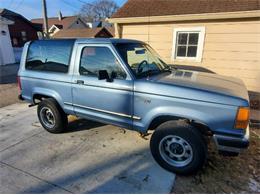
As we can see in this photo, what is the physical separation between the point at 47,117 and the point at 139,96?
238 centimetres

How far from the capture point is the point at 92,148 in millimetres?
3723

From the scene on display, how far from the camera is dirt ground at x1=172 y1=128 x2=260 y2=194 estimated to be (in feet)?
8.89

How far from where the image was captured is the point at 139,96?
3027mm

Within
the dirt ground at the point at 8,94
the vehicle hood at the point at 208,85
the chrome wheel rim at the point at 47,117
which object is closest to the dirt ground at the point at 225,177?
→ the vehicle hood at the point at 208,85

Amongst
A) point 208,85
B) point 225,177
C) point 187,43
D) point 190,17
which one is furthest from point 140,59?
point 187,43

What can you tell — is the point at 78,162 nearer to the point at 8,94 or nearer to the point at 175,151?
the point at 175,151

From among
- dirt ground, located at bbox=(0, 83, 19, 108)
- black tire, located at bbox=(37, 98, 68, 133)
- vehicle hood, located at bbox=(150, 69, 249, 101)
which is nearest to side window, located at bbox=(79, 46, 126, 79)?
vehicle hood, located at bbox=(150, 69, 249, 101)

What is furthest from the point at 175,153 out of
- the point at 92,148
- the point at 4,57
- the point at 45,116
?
the point at 4,57

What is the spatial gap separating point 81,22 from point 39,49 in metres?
44.6

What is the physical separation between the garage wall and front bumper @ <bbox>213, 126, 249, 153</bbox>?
4.10 meters

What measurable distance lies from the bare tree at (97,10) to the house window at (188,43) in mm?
43865

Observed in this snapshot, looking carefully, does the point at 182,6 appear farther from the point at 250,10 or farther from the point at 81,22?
the point at 81,22

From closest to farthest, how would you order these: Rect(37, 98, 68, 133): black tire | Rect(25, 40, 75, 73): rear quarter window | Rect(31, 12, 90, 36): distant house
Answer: Rect(25, 40, 75, 73): rear quarter window → Rect(37, 98, 68, 133): black tire → Rect(31, 12, 90, 36): distant house

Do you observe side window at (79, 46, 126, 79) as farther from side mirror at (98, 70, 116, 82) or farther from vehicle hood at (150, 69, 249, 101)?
vehicle hood at (150, 69, 249, 101)
